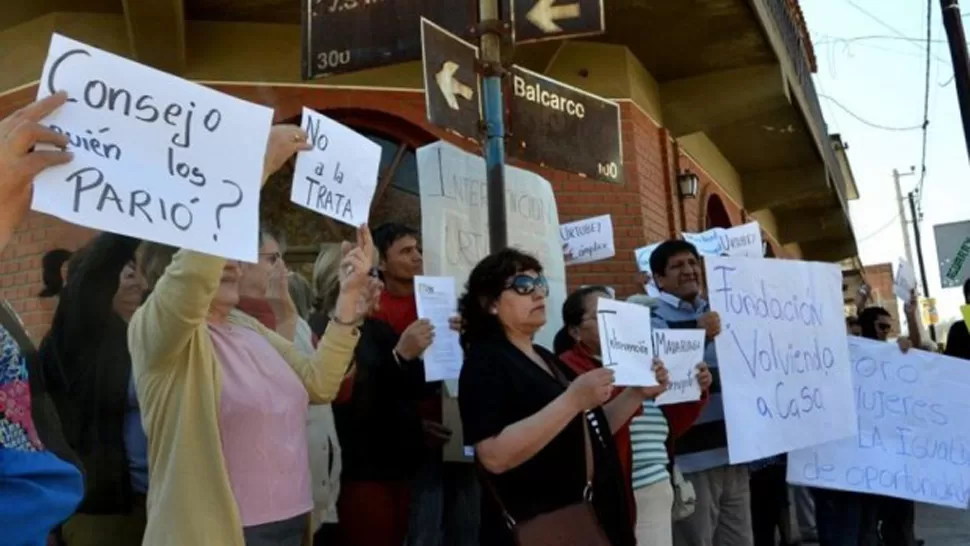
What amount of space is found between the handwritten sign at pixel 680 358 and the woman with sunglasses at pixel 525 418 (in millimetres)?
472

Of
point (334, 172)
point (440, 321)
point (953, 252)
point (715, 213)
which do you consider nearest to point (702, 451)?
point (440, 321)

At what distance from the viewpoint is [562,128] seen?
348cm

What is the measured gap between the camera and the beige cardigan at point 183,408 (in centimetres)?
207

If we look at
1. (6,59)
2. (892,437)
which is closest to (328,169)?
(892,437)

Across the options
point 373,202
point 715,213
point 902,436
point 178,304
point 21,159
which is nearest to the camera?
point 21,159

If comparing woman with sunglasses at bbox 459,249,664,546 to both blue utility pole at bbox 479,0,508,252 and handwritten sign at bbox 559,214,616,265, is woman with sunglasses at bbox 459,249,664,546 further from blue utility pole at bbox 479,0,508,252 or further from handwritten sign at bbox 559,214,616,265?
handwritten sign at bbox 559,214,616,265

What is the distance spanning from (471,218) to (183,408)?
1.65 meters

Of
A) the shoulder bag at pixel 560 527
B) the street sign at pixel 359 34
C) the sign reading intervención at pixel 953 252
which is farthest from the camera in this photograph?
the sign reading intervención at pixel 953 252

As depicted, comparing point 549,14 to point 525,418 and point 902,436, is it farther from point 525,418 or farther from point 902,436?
point 902,436

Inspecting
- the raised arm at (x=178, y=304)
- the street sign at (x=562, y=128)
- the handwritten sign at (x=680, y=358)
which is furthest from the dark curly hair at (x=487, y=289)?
the raised arm at (x=178, y=304)

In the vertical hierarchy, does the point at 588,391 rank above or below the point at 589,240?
below

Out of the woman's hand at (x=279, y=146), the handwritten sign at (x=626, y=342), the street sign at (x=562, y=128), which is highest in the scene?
the street sign at (x=562, y=128)

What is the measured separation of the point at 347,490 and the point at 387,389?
1.33 ft

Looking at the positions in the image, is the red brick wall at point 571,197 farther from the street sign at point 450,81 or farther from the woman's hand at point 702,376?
the woman's hand at point 702,376
